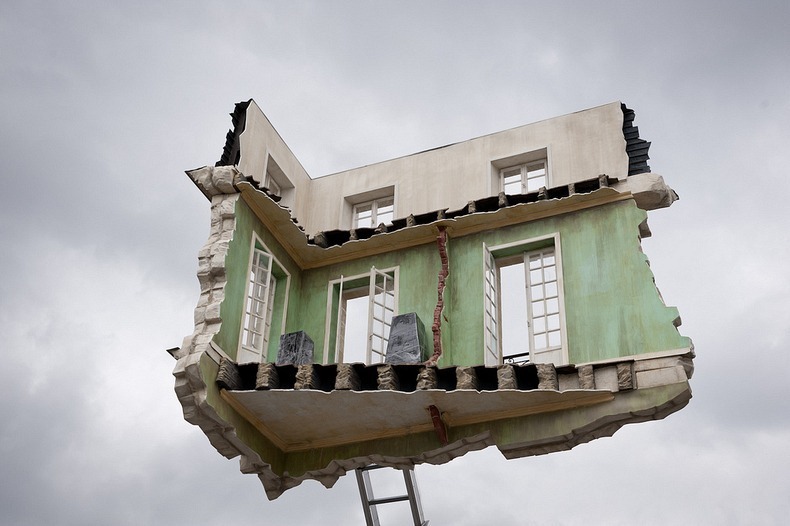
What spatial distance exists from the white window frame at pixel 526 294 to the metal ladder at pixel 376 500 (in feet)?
10.4

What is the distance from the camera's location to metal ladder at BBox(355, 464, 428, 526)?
748 inches

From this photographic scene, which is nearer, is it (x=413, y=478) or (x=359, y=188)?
(x=413, y=478)

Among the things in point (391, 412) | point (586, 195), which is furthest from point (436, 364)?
point (586, 195)

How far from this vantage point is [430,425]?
16.6 metres

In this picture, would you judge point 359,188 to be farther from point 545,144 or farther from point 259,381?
point 259,381

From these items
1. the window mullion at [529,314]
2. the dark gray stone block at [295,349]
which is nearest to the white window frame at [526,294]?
the window mullion at [529,314]

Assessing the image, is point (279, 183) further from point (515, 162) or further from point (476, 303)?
point (476, 303)

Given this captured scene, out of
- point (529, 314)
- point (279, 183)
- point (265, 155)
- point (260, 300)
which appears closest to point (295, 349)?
point (260, 300)

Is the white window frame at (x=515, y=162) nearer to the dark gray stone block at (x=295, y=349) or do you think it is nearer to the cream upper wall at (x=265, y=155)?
the cream upper wall at (x=265, y=155)

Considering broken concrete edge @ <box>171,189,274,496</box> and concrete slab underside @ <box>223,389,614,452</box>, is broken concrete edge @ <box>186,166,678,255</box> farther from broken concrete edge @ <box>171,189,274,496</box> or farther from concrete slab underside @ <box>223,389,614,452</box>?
concrete slab underside @ <box>223,389,614,452</box>

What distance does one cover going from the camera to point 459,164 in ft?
66.1

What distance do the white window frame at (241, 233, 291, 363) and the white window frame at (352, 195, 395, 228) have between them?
2511 mm

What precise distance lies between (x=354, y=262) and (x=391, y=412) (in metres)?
3.93

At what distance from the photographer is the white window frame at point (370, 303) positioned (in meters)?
18.0
